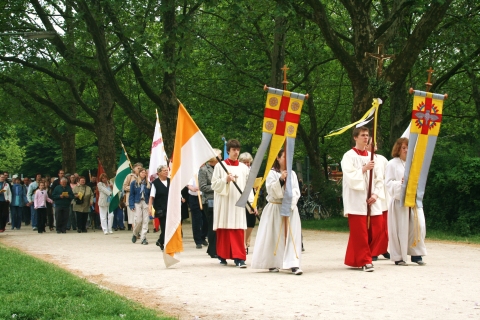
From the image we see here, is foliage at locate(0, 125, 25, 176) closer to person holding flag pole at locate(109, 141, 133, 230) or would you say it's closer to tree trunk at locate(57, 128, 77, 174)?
tree trunk at locate(57, 128, 77, 174)

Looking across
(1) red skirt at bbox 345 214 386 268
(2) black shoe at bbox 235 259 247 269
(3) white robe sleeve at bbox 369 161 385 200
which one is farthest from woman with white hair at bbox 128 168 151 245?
(1) red skirt at bbox 345 214 386 268

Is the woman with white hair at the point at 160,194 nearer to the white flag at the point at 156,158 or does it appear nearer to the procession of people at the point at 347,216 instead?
the white flag at the point at 156,158

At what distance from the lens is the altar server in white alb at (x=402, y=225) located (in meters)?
12.4

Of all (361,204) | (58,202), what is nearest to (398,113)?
(58,202)

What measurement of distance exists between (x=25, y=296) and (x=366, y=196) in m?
5.38

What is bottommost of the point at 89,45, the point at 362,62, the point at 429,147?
the point at 429,147

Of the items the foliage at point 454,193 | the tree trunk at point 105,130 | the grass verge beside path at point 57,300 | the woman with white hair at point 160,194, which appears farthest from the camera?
the tree trunk at point 105,130

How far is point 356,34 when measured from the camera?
20.8m

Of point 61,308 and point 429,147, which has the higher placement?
point 429,147

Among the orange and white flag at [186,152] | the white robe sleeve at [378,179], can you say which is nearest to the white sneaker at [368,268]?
the white robe sleeve at [378,179]

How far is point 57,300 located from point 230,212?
502cm

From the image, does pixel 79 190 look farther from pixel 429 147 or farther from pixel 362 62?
pixel 429 147

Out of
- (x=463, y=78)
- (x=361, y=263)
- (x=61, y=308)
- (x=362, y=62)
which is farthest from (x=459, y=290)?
(x=463, y=78)

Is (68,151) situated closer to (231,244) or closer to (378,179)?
(231,244)
